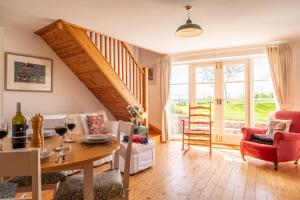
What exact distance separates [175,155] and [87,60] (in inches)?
95.1

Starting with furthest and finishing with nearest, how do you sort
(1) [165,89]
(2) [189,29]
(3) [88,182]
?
(1) [165,89] → (2) [189,29] → (3) [88,182]

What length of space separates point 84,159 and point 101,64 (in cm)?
272

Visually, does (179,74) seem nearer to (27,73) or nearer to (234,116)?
(234,116)

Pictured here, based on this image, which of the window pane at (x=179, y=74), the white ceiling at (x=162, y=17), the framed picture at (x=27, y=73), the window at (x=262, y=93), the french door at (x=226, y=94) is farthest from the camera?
the window pane at (x=179, y=74)

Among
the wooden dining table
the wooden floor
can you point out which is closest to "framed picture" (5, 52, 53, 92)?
the wooden floor

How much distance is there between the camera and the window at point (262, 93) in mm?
4566

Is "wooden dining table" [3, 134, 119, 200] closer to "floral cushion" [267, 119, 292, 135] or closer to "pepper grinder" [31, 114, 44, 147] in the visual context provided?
"pepper grinder" [31, 114, 44, 147]

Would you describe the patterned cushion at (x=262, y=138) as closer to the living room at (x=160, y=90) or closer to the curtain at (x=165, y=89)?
the living room at (x=160, y=90)

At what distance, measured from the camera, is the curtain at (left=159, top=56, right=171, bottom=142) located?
533 centimetres

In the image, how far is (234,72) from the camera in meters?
4.91

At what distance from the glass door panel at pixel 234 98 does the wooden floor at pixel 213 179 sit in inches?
44.2

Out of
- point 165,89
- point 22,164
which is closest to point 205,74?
point 165,89

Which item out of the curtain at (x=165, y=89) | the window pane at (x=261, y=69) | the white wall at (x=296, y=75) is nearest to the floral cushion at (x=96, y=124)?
the curtain at (x=165, y=89)

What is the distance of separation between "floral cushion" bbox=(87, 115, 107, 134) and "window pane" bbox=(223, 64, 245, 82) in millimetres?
3072
